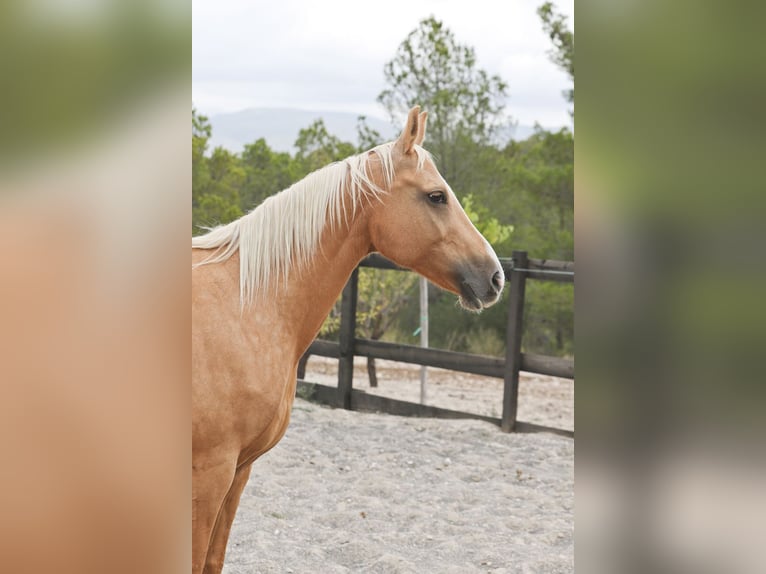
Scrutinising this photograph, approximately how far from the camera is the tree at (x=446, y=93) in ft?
35.8

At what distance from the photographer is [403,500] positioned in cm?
389

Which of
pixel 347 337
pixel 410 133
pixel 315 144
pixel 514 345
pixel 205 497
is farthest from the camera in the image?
pixel 315 144

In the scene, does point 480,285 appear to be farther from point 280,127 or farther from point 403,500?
point 280,127

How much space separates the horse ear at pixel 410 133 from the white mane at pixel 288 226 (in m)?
0.09

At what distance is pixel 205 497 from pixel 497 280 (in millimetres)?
1120

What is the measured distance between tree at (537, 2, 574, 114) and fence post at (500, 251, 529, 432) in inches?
223

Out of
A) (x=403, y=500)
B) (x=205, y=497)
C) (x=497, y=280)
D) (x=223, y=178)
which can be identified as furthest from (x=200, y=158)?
(x=205, y=497)

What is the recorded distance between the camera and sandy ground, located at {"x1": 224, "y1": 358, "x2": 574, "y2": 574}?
3.15 m
